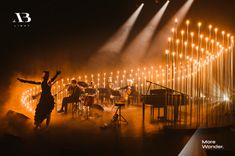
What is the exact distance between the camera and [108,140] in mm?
5238

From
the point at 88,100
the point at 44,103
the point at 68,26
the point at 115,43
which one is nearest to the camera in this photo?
the point at 44,103

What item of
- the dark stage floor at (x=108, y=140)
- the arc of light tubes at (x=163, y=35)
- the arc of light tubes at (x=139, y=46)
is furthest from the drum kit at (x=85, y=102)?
the arc of light tubes at (x=163, y=35)

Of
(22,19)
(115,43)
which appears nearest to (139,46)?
(115,43)

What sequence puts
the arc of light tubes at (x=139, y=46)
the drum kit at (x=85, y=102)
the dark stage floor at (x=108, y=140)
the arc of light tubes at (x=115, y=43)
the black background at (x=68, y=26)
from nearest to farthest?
1. the dark stage floor at (x=108, y=140)
2. the drum kit at (x=85, y=102)
3. the black background at (x=68, y=26)
4. the arc of light tubes at (x=115, y=43)
5. the arc of light tubes at (x=139, y=46)

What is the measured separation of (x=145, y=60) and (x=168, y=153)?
904 centimetres

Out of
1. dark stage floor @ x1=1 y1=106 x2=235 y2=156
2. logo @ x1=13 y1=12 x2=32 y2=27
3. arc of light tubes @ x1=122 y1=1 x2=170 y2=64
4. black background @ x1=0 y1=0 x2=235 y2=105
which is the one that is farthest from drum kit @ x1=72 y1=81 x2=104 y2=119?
arc of light tubes @ x1=122 y1=1 x2=170 y2=64

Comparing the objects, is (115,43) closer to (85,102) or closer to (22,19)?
(22,19)

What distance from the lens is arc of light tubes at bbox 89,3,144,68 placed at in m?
12.9

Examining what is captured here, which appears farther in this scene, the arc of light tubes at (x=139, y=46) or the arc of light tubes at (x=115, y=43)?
the arc of light tubes at (x=139, y=46)

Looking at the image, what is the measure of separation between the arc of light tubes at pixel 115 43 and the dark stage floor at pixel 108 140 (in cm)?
658

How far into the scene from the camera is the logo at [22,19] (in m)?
11.2

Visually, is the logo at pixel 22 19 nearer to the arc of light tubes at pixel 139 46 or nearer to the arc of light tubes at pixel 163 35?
the arc of light tubes at pixel 139 46

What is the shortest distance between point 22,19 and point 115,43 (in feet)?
13.9

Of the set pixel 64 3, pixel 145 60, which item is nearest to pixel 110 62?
pixel 145 60
